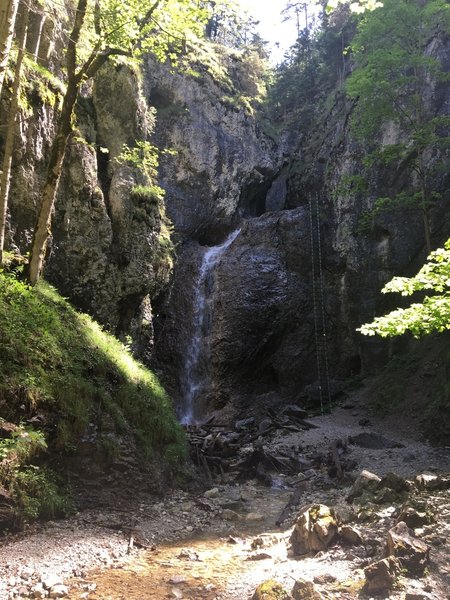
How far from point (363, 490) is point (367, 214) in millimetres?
14418

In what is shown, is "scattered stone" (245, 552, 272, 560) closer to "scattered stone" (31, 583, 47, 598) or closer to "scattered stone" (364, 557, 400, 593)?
"scattered stone" (364, 557, 400, 593)

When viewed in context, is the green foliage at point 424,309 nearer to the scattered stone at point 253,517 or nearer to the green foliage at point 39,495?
the scattered stone at point 253,517

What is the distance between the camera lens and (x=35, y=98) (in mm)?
12008

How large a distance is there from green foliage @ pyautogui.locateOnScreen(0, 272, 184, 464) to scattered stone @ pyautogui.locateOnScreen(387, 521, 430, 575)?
514 cm

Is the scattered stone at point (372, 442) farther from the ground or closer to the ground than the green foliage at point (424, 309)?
closer to the ground

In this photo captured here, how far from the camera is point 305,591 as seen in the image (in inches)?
199

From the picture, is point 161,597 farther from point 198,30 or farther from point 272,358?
point 272,358

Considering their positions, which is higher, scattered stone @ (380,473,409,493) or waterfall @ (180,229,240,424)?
waterfall @ (180,229,240,424)

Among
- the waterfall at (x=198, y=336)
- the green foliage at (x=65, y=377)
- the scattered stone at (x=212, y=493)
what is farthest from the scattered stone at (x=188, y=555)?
the waterfall at (x=198, y=336)

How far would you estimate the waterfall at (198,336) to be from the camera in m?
22.8

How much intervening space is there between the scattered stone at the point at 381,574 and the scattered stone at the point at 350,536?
3.43 feet

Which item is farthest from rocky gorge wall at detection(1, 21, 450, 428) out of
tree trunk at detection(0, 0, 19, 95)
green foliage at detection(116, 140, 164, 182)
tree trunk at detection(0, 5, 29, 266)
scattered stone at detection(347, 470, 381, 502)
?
scattered stone at detection(347, 470, 381, 502)

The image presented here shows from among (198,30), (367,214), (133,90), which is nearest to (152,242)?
(133,90)

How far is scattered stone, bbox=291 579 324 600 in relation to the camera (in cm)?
497
